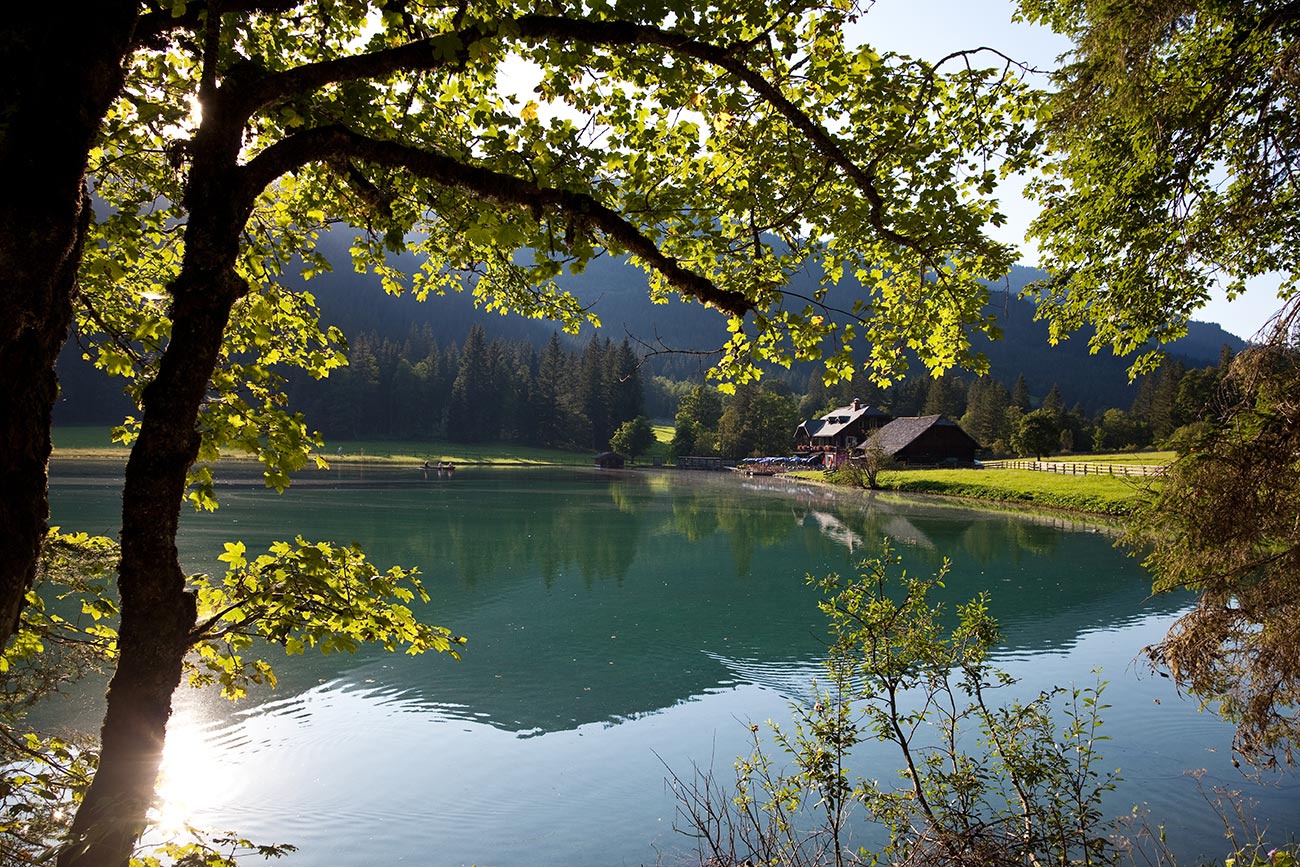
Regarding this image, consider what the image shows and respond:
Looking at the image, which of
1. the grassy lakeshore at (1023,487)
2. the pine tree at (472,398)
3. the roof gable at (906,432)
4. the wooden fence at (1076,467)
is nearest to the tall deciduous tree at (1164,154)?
the grassy lakeshore at (1023,487)

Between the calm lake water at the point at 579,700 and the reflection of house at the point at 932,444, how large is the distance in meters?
41.0

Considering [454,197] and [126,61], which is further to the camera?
[454,197]

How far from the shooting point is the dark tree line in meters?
102

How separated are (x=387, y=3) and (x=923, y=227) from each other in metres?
2.93

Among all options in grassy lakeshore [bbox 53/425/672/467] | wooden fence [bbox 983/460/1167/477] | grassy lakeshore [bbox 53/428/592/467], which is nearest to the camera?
wooden fence [bbox 983/460/1167/477]

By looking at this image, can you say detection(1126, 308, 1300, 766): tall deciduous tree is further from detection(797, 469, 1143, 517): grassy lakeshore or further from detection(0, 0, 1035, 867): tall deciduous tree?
detection(797, 469, 1143, 517): grassy lakeshore

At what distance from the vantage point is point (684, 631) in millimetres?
16828

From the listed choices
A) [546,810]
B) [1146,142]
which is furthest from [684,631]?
[1146,142]

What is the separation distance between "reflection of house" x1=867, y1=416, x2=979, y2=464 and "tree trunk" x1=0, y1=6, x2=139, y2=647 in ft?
233

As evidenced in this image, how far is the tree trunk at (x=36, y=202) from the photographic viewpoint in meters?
2.22

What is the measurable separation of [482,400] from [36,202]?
10548 centimetres

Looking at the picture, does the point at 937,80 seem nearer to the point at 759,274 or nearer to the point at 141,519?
the point at 759,274

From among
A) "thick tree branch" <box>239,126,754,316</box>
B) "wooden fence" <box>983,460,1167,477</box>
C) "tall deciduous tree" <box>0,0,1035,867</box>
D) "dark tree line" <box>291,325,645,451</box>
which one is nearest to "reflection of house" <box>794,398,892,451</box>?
"wooden fence" <box>983,460,1167,477</box>

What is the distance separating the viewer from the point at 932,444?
2798 inches
